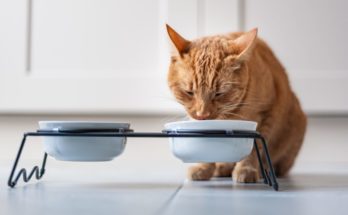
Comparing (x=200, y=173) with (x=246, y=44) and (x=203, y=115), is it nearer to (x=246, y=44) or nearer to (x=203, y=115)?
(x=203, y=115)

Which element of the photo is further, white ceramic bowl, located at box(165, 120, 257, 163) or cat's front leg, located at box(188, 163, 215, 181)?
cat's front leg, located at box(188, 163, 215, 181)

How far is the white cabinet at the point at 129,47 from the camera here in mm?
1399

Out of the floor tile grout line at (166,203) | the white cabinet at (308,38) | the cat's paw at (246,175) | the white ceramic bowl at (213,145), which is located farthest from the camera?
the white cabinet at (308,38)

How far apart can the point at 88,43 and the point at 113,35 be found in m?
0.09

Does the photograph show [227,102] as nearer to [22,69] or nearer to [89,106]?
[89,106]

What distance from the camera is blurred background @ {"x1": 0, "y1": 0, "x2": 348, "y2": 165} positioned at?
1400mm

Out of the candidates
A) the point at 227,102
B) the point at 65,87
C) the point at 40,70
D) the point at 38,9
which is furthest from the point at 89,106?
the point at 227,102

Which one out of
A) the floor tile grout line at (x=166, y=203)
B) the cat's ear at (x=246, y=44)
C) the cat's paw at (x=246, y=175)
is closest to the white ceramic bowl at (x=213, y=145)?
the floor tile grout line at (x=166, y=203)

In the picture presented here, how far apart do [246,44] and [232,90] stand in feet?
0.34

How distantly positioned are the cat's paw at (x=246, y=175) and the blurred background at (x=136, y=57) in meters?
0.57

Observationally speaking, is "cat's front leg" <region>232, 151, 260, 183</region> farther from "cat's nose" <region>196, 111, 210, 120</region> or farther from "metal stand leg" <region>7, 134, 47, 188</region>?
"metal stand leg" <region>7, 134, 47, 188</region>

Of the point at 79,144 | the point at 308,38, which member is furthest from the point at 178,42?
the point at 308,38

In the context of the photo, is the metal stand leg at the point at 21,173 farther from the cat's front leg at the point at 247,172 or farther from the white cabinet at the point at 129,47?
the white cabinet at the point at 129,47

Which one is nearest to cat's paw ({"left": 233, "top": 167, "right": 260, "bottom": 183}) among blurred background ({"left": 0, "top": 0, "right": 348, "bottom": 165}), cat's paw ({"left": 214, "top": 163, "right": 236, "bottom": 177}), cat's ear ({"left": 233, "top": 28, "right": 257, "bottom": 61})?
cat's paw ({"left": 214, "top": 163, "right": 236, "bottom": 177})
